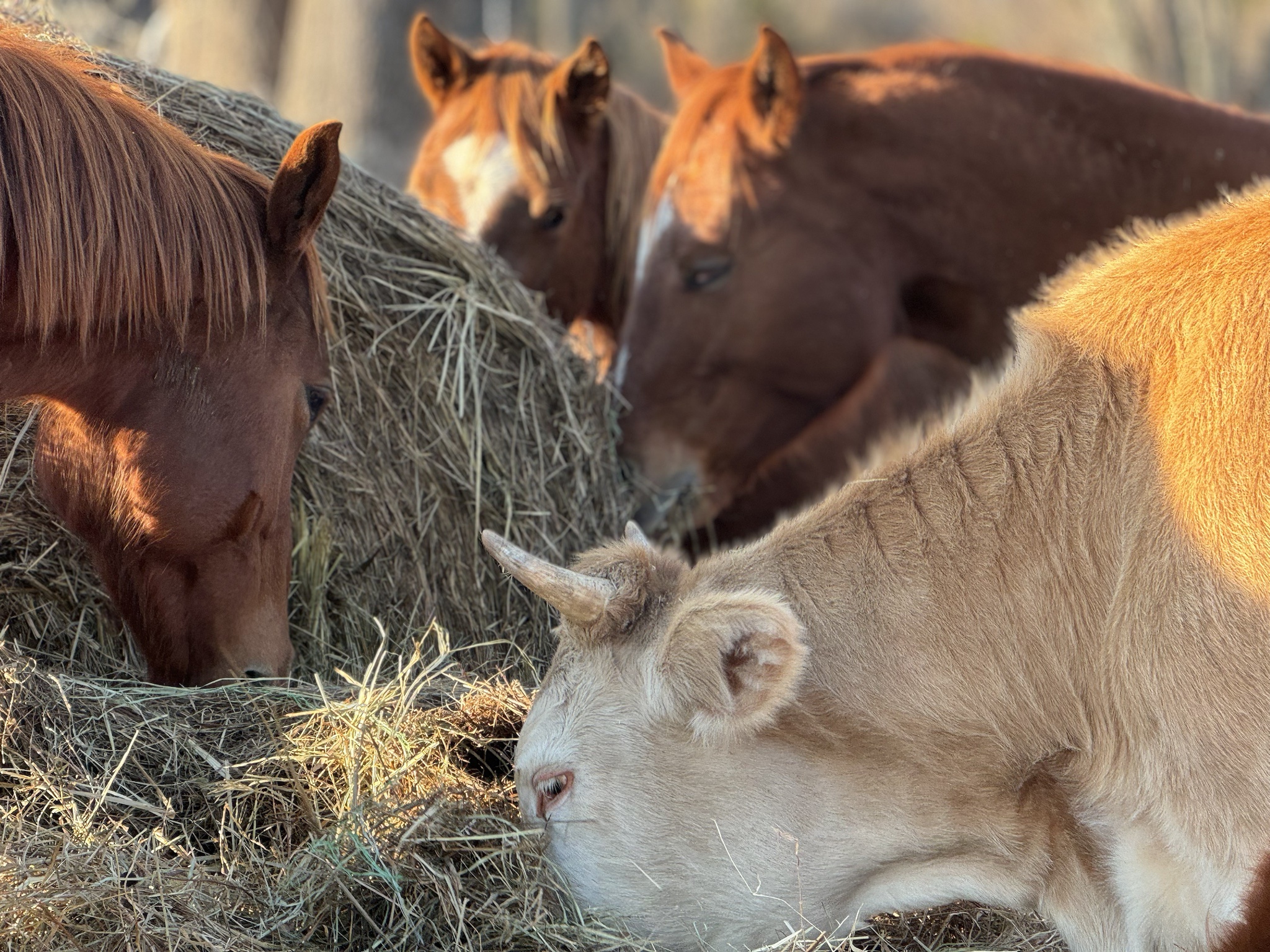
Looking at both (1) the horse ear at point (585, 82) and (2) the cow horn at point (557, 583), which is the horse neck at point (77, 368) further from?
(1) the horse ear at point (585, 82)

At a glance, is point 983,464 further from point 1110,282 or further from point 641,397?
point 641,397

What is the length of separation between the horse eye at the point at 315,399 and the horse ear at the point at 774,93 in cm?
229

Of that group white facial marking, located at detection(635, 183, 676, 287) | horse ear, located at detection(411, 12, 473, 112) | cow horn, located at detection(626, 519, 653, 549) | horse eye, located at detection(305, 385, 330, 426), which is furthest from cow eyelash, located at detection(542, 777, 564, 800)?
horse ear, located at detection(411, 12, 473, 112)

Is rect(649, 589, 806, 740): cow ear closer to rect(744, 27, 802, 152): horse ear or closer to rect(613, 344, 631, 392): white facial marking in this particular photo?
rect(613, 344, 631, 392): white facial marking

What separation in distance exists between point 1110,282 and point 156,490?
2.12 metres

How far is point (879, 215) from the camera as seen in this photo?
16.1ft

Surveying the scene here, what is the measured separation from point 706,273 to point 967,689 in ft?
8.90

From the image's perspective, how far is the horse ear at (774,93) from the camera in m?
4.80

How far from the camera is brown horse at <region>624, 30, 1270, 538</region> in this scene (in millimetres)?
4746

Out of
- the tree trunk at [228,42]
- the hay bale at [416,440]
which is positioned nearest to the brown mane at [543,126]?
the hay bale at [416,440]

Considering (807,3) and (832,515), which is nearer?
(832,515)

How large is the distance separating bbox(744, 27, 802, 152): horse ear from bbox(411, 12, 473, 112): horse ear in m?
1.39

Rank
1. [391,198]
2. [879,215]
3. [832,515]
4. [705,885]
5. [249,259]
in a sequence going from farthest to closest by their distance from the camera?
[879,215], [391,198], [249,259], [832,515], [705,885]

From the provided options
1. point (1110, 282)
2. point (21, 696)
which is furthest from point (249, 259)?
point (1110, 282)
